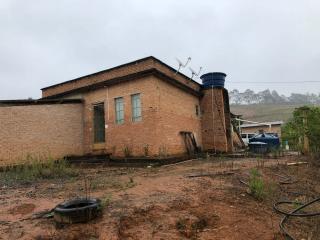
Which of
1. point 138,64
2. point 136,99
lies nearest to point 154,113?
point 136,99

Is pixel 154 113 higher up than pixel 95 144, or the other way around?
pixel 154 113

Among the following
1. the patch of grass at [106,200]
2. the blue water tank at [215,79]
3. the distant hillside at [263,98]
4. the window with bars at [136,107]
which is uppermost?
the distant hillside at [263,98]

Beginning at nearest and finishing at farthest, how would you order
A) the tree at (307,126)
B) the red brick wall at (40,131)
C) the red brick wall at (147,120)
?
the red brick wall at (147,120) → the red brick wall at (40,131) → the tree at (307,126)

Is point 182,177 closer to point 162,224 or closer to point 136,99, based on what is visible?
point 162,224

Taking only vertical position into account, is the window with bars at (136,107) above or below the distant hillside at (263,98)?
below

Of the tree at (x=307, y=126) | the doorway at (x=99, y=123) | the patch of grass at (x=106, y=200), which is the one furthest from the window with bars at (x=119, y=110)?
the tree at (x=307, y=126)

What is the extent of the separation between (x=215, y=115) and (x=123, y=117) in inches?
216

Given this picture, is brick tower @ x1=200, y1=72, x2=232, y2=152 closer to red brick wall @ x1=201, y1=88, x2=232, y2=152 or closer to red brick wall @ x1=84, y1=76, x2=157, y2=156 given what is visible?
red brick wall @ x1=201, y1=88, x2=232, y2=152

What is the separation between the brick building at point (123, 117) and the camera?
534 inches

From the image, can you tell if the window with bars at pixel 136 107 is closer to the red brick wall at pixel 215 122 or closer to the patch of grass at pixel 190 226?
the red brick wall at pixel 215 122

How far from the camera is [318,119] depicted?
1543 cm

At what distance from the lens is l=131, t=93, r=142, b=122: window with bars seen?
45.5 ft

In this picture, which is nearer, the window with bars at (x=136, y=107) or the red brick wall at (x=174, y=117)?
the red brick wall at (x=174, y=117)

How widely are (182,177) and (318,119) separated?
981 cm
